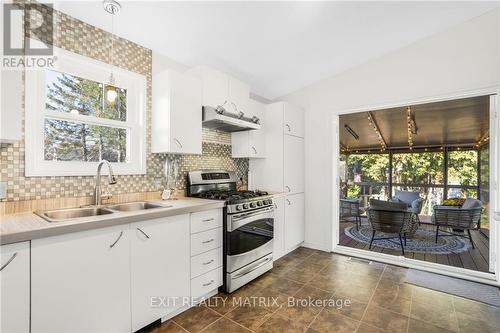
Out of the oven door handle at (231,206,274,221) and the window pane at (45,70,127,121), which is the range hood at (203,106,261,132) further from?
the oven door handle at (231,206,274,221)

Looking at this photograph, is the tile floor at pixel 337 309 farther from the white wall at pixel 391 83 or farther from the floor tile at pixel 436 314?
the white wall at pixel 391 83

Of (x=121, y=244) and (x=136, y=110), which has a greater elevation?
(x=136, y=110)

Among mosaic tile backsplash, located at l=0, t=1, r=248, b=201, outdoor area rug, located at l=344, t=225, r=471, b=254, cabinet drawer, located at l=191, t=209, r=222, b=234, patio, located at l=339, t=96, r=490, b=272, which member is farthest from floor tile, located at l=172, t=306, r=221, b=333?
outdoor area rug, located at l=344, t=225, r=471, b=254

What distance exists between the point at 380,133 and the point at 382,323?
16.8 feet

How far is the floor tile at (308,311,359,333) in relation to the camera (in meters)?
1.88

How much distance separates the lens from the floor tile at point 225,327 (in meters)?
1.85

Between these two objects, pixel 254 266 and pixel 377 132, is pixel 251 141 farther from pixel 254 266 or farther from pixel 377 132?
pixel 377 132

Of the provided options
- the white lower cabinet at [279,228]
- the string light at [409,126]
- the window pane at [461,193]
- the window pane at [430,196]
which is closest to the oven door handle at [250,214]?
the white lower cabinet at [279,228]

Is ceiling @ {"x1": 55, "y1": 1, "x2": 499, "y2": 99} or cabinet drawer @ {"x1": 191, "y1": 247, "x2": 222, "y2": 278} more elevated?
ceiling @ {"x1": 55, "y1": 1, "x2": 499, "y2": 99}

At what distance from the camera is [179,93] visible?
2398 mm

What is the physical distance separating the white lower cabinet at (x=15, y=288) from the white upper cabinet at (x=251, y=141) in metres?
2.43

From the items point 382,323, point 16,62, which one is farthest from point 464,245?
point 16,62

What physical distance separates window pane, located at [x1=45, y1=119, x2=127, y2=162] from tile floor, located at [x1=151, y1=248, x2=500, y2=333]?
1.60 m

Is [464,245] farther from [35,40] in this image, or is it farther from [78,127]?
[35,40]
